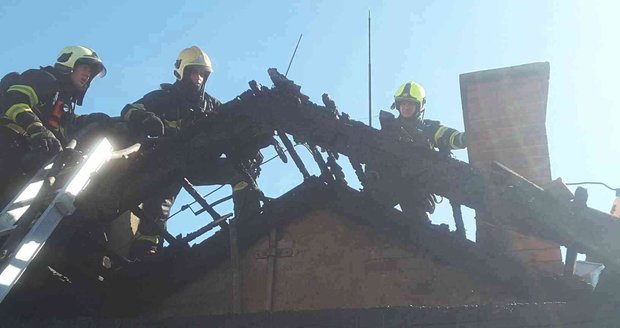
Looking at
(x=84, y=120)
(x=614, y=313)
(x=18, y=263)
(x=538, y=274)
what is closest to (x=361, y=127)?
(x=538, y=274)

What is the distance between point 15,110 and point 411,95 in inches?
144

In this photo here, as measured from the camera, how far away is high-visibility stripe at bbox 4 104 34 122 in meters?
5.30

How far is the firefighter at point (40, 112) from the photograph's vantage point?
17.3ft

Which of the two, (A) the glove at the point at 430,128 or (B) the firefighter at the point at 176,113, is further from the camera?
(A) the glove at the point at 430,128

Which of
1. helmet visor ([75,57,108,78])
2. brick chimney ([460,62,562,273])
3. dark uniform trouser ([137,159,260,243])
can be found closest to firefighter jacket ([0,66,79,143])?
helmet visor ([75,57,108,78])

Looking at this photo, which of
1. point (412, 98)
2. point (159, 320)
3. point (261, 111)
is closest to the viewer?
point (159, 320)

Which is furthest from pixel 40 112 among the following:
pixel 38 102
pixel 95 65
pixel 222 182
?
pixel 222 182

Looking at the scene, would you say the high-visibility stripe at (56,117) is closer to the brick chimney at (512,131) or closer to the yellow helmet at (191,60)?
the yellow helmet at (191,60)

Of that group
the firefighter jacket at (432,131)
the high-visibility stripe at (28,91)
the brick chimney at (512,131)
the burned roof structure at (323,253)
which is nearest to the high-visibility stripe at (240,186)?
the burned roof structure at (323,253)

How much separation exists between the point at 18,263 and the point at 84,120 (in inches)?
95.7

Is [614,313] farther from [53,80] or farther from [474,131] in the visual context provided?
[53,80]

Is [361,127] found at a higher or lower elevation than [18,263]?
higher

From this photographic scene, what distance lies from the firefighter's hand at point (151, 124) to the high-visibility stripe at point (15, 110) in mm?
912

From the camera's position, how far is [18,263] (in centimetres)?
405
